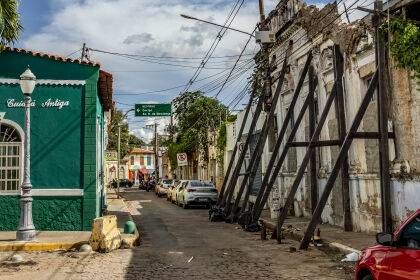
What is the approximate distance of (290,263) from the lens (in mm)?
10172

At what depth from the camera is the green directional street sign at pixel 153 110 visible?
108 ft

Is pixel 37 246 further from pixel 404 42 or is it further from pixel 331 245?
pixel 404 42

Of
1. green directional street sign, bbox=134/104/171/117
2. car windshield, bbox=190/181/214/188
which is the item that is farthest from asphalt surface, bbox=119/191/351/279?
green directional street sign, bbox=134/104/171/117

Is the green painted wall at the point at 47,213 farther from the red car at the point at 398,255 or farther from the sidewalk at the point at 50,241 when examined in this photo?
the red car at the point at 398,255

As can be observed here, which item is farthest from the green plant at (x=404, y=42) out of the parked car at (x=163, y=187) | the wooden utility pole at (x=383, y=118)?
the parked car at (x=163, y=187)

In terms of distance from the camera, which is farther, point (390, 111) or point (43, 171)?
point (43, 171)

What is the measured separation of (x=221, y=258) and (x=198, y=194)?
16.8 metres

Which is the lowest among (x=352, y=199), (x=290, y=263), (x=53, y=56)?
(x=290, y=263)

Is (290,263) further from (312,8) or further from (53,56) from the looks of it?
(312,8)

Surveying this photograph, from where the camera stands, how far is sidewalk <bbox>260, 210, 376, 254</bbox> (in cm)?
1109

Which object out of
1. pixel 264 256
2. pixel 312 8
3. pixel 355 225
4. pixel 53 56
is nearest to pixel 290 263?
pixel 264 256

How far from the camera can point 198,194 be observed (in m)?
27.6

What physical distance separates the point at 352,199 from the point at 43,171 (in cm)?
894

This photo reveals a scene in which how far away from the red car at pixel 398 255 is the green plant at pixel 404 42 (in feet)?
22.4
